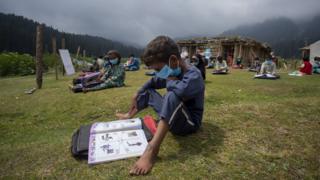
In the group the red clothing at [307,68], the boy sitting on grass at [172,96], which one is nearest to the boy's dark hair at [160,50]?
the boy sitting on grass at [172,96]

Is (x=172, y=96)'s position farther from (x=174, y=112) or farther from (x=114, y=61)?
(x=114, y=61)

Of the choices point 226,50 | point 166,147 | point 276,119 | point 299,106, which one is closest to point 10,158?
point 166,147

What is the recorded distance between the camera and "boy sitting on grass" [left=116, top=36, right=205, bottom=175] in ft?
8.27

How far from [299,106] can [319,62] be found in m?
11.7

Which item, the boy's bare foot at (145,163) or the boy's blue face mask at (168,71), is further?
the boy's blue face mask at (168,71)

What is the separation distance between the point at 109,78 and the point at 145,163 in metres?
6.17

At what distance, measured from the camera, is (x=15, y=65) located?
98.5 feet

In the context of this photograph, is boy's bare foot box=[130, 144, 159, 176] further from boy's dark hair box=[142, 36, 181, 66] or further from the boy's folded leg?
boy's dark hair box=[142, 36, 181, 66]

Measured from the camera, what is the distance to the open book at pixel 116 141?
276 cm

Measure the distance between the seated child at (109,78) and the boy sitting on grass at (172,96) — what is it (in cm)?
507

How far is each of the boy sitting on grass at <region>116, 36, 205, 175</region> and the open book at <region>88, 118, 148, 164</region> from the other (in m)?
0.34

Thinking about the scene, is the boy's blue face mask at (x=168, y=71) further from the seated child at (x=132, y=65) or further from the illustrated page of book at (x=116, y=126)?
the seated child at (x=132, y=65)

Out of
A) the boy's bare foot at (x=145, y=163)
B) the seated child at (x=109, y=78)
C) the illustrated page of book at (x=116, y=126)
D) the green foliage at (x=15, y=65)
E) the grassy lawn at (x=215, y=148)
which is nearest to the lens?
the boy's bare foot at (x=145, y=163)

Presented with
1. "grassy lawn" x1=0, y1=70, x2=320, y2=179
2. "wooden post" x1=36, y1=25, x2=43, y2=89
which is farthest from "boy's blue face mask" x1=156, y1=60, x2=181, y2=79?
"wooden post" x1=36, y1=25, x2=43, y2=89
